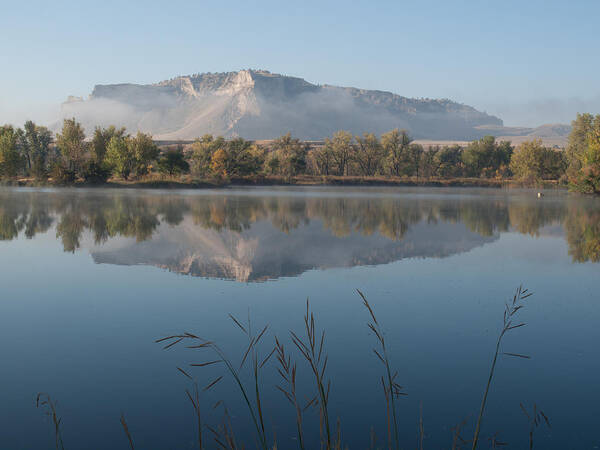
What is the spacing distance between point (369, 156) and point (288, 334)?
86.4m

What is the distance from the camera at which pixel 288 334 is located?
745 cm

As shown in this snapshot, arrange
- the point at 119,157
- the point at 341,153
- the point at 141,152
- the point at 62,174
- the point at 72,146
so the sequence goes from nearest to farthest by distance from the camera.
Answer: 1. the point at 62,174
2. the point at 72,146
3. the point at 119,157
4. the point at 141,152
5. the point at 341,153

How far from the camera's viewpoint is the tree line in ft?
223

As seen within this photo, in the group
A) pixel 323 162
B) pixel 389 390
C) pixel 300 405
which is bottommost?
pixel 300 405

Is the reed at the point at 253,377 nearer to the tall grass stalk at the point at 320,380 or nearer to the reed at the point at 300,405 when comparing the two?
the reed at the point at 300,405

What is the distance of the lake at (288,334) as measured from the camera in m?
4.93

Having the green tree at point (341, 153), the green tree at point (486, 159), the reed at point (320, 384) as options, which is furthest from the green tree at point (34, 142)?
the reed at point (320, 384)

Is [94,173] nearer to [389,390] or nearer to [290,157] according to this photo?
[290,157]

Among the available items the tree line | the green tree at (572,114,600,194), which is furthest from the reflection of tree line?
the tree line

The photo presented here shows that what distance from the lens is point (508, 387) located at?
5.79 meters

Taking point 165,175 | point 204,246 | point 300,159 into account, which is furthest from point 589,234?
point 300,159

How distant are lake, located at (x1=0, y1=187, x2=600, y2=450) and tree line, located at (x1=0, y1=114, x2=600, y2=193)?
4481cm

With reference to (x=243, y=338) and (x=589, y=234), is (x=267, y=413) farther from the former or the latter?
(x=589, y=234)

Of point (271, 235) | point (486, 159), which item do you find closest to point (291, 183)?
point (486, 159)
